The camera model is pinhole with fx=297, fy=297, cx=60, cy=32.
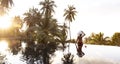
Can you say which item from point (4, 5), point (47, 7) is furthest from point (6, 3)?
point (47, 7)

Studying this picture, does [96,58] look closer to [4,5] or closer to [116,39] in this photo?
[4,5]

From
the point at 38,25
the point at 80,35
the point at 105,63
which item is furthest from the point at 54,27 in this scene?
the point at 105,63

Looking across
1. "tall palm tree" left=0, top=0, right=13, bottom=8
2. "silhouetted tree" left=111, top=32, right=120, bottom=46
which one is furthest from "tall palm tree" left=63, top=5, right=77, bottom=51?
"tall palm tree" left=0, top=0, right=13, bottom=8

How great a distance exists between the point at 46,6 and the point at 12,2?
2369cm

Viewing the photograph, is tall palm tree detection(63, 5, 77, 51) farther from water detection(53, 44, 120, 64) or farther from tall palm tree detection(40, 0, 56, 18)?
water detection(53, 44, 120, 64)

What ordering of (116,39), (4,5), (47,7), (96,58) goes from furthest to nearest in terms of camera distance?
1. (116,39)
2. (47,7)
3. (4,5)
4. (96,58)

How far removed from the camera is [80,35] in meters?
25.1

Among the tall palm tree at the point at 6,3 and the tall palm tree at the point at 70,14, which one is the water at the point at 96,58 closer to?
the tall palm tree at the point at 6,3

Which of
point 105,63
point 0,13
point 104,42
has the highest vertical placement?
point 0,13

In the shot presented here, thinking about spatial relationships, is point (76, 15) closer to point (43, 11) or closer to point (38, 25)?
point (43, 11)

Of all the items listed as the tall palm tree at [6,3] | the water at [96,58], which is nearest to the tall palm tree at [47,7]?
the tall palm tree at [6,3]

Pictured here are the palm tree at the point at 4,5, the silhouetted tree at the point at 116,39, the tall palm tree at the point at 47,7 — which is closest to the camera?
the palm tree at the point at 4,5

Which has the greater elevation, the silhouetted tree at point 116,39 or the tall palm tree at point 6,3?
the tall palm tree at point 6,3

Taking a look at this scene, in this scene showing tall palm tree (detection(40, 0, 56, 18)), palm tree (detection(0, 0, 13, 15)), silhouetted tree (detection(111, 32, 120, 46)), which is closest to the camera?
palm tree (detection(0, 0, 13, 15))
